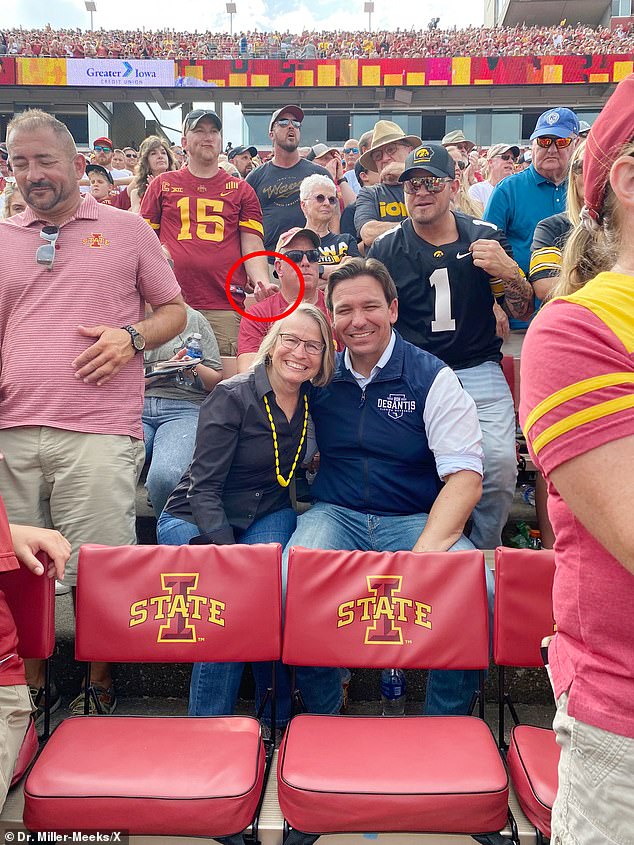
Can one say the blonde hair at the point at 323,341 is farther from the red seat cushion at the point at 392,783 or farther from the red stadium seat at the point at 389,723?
the red seat cushion at the point at 392,783

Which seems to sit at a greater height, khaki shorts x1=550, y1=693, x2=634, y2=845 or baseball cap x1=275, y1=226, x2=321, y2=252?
baseball cap x1=275, y1=226, x2=321, y2=252

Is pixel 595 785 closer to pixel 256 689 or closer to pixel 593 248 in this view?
pixel 593 248

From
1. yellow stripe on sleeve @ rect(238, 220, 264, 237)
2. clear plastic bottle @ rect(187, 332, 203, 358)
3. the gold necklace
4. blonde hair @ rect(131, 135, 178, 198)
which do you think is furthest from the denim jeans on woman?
blonde hair @ rect(131, 135, 178, 198)

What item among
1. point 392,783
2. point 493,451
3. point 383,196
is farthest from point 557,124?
point 392,783

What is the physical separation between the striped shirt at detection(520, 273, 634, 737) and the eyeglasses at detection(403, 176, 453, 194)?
2468mm

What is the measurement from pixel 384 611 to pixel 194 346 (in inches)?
75.6

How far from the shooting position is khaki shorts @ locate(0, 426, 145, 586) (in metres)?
2.40

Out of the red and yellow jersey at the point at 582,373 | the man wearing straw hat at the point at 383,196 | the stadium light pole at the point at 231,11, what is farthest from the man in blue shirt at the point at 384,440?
the stadium light pole at the point at 231,11

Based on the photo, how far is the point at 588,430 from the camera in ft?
2.36

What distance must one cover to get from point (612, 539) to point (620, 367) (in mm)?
178

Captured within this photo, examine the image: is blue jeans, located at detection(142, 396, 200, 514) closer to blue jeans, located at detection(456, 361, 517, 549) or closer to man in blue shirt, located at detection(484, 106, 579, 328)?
blue jeans, located at detection(456, 361, 517, 549)

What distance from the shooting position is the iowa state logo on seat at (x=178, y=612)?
2.03 meters

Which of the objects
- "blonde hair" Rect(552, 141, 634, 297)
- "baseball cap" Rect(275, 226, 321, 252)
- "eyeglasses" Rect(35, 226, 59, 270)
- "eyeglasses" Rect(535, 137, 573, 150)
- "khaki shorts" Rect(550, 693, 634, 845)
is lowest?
"khaki shorts" Rect(550, 693, 634, 845)

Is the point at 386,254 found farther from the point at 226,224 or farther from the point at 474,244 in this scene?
the point at 226,224
